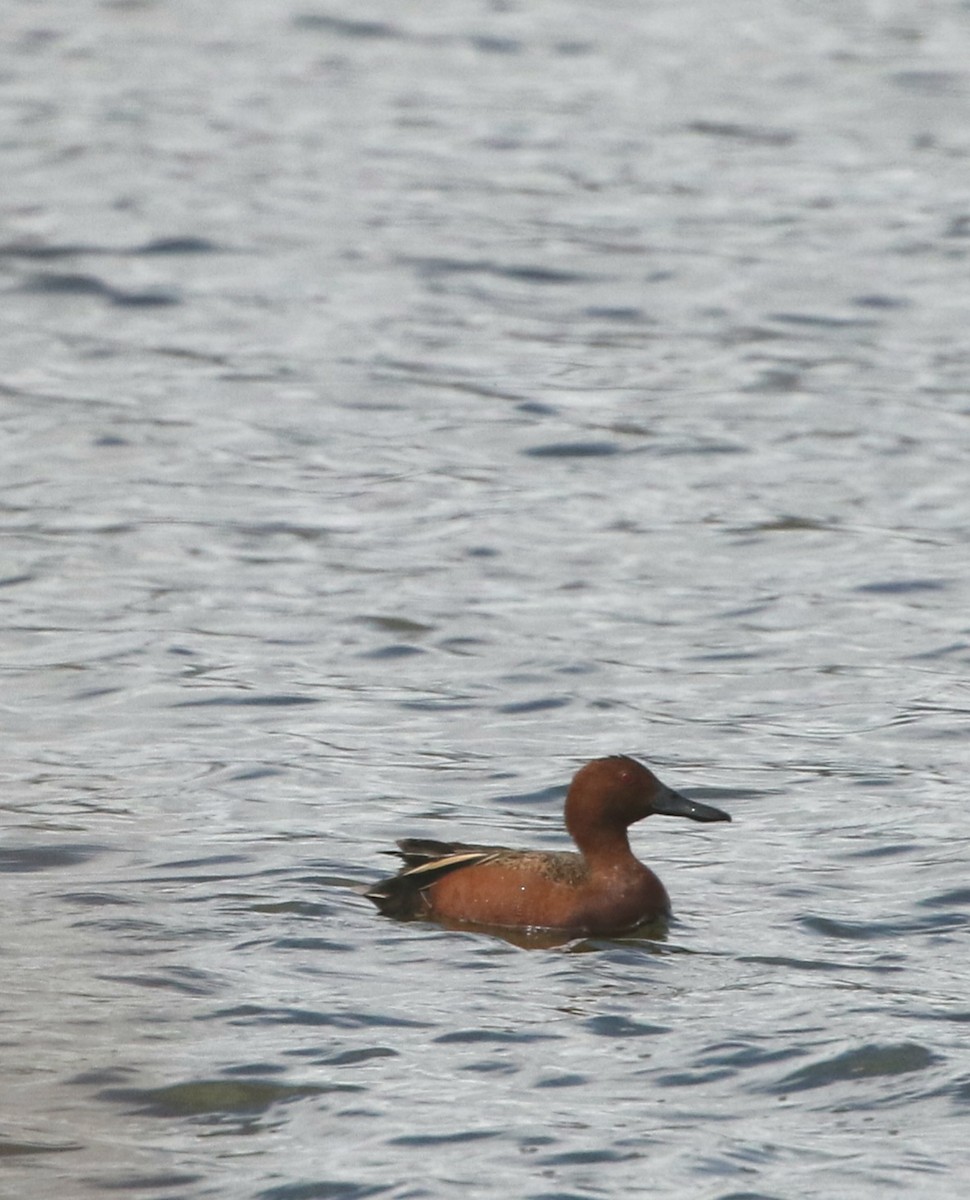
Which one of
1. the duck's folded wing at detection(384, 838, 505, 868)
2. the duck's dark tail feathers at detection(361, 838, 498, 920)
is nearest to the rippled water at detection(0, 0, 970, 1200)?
the duck's dark tail feathers at detection(361, 838, 498, 920)

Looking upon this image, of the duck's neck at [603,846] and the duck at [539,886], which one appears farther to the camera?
the duck's neck at [603,846]

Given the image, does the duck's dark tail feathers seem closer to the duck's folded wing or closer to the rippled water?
the duck's folded wing

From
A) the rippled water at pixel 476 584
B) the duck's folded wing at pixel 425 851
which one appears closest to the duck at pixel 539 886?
the duck's folded wing at pixel 425 851

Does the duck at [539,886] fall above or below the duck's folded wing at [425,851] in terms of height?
below

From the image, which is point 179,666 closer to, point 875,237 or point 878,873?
point 878,873

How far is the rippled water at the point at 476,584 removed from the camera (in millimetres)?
8312

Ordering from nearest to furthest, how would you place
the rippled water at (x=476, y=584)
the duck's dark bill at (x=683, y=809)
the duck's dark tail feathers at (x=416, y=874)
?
the rippled water at (x=476, y=584) < the duck's dark tail feathers at (x=416, y=874) < the duck's dark bill at (x=683, y=809)

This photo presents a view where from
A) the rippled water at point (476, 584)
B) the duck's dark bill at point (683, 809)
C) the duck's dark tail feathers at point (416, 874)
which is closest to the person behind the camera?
the rippled water at point (476, 584)

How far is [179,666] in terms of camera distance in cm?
1312

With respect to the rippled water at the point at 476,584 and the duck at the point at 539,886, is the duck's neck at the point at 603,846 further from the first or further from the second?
the rippled water at the point at 476,584

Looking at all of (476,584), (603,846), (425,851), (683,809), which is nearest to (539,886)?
(603,846)

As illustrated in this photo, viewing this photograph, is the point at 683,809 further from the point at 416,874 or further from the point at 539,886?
the point at 416,874

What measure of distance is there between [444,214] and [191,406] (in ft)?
19.2

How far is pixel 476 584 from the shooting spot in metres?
14.6
